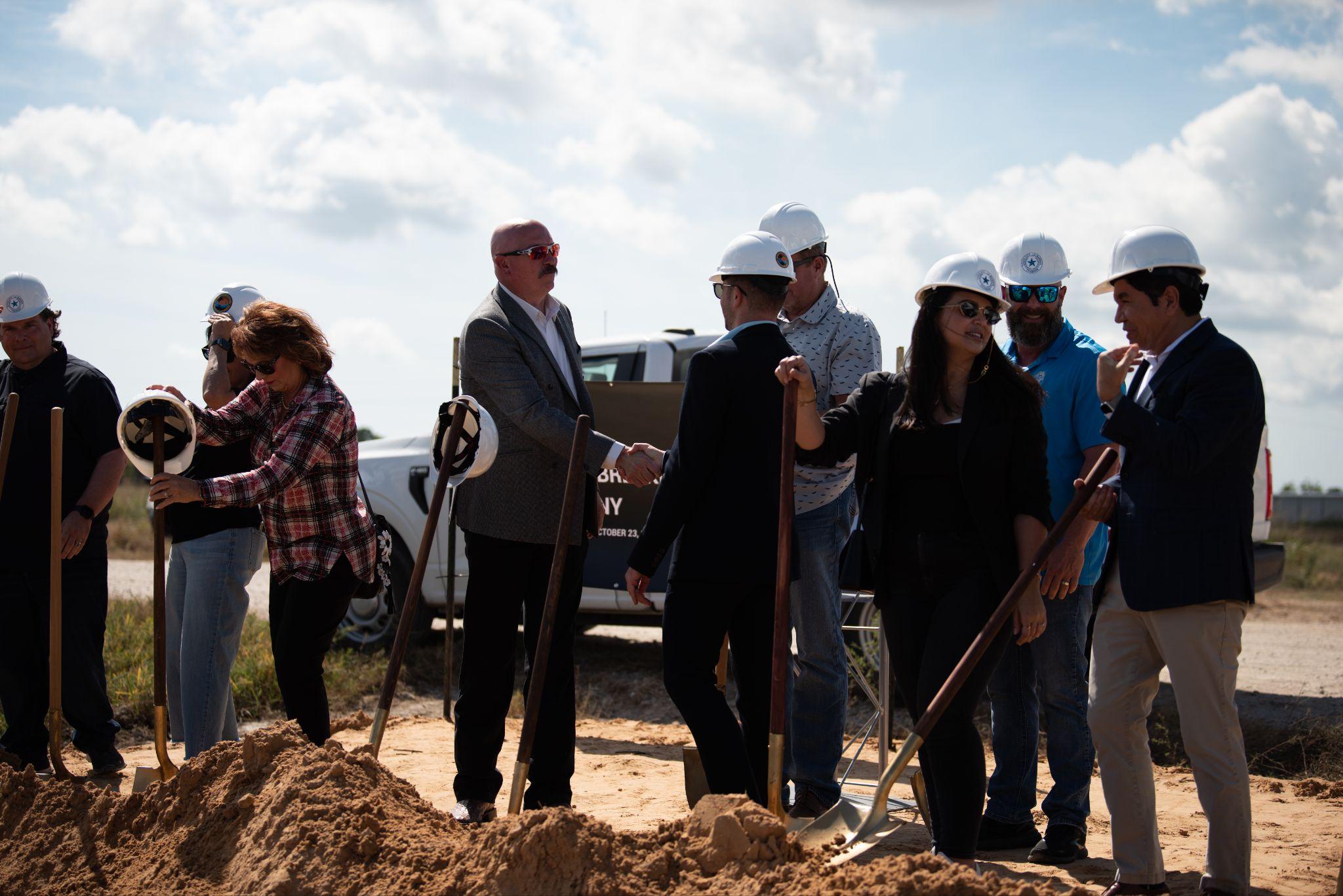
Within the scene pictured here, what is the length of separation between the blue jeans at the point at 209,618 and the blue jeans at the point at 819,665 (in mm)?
2098

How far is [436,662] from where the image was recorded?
356 inches

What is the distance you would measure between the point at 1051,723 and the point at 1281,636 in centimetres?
868

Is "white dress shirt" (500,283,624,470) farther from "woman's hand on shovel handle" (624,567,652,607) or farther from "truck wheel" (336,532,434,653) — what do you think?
"truck wheel" (336,532,434,653)

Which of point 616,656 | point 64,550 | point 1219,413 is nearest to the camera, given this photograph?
point 1219,413

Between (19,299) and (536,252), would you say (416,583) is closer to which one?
(536,252)

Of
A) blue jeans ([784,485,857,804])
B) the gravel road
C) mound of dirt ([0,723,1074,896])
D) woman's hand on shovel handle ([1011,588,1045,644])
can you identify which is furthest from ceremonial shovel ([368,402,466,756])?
the gravel road

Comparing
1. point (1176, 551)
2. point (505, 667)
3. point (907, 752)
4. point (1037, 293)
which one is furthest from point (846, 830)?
point (1037, 293)

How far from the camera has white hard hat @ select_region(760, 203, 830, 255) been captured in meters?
5.05

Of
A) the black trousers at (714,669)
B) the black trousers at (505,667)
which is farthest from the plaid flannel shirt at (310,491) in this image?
the black trousers at (714,669)

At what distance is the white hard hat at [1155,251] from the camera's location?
3752 mm

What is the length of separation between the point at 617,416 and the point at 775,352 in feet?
13.2

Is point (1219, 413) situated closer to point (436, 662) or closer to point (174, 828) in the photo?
point (174, 828)

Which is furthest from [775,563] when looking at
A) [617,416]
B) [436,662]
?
[436,662]

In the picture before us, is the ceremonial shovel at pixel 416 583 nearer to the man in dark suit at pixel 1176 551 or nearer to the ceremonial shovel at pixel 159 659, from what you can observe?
the ceremonial shovel at pixel 159 659
